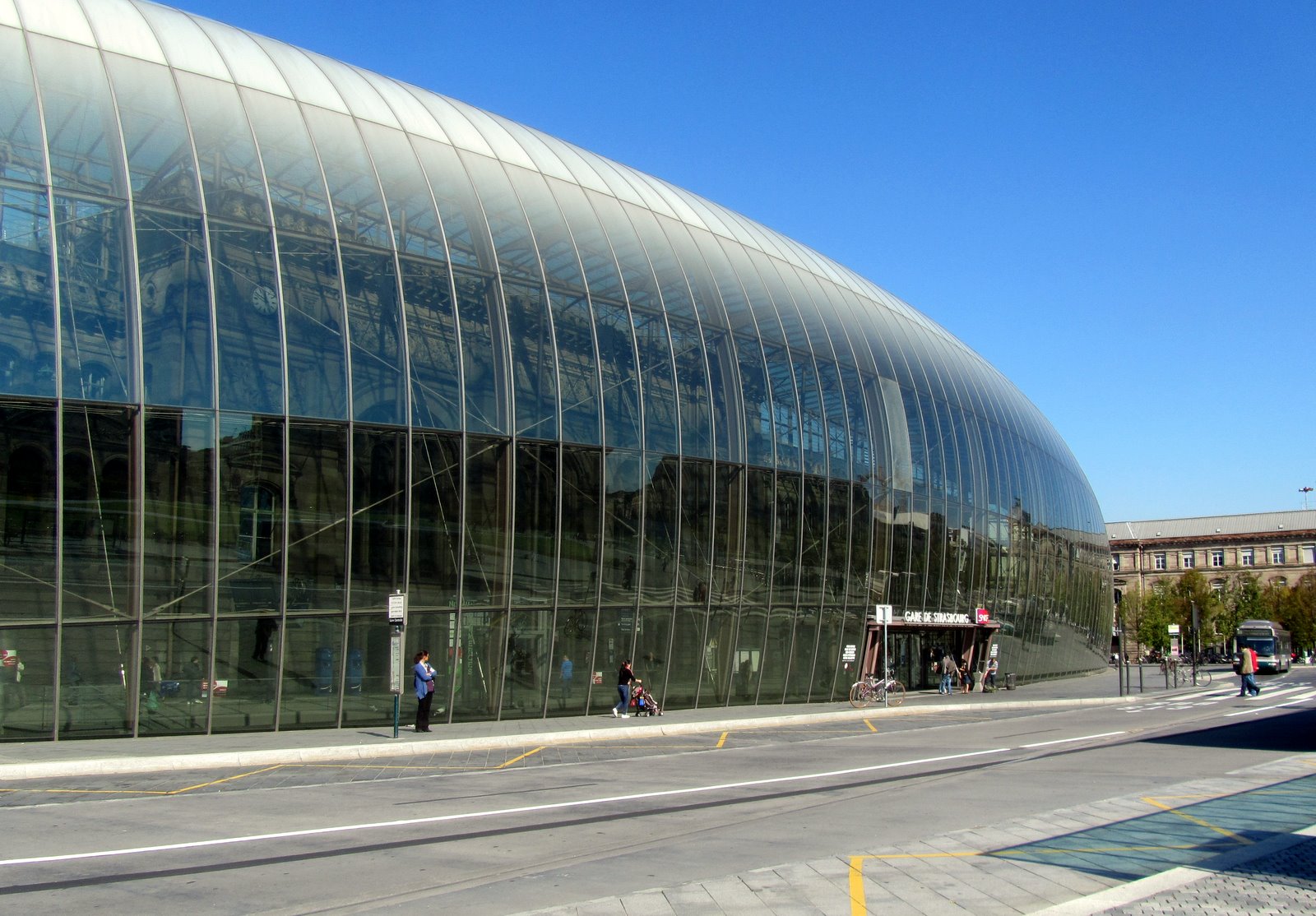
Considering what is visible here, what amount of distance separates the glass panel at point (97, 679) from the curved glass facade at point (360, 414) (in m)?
0.06

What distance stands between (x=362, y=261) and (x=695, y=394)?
10588 millimetres

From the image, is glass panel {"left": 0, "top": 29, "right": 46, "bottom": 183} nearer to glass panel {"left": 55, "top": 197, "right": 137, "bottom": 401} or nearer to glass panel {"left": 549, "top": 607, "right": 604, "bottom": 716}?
glass panel {"left": 55, "top": 197, "right": 137, "bottom": 401}

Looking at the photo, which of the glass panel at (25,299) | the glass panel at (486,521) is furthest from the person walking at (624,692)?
the glass panel at (25,299)

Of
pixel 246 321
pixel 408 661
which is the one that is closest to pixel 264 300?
pixel 246 321

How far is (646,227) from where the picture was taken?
3381 cm

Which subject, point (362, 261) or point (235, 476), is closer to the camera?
point (235, 476)

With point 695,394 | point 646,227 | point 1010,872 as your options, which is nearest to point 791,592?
point 695,394

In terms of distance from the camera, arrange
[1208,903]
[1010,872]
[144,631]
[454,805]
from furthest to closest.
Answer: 1. [144,631]
2. [454,805]
3. [1010,872]
4. [1208,903]

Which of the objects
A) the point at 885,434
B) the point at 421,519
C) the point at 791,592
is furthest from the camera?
the point at 885,434

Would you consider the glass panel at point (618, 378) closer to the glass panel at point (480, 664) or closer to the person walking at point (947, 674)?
the glass panel at point (480, 664)

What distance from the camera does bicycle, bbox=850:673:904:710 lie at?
3606cm

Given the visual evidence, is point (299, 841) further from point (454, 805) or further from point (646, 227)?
point (646, 227)

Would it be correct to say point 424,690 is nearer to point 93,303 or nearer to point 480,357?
point 480,357

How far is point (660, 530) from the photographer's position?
30.0 metres
